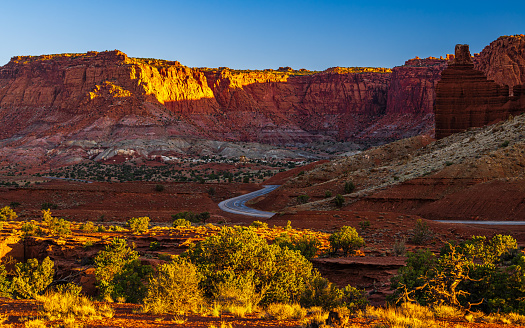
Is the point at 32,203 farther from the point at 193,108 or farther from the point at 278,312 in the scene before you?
the point at 193,108

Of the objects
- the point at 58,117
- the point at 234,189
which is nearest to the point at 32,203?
the point at 234,189

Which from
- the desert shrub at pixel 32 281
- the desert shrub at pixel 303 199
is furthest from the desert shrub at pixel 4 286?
the desert shrub at pixel 303 199

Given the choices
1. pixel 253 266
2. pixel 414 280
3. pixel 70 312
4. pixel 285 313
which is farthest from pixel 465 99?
pixel 70 312

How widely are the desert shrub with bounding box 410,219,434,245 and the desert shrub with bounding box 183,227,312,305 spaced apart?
12.1 meters

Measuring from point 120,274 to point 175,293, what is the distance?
4293mm

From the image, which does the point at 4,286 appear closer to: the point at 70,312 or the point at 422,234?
the point at 70,312

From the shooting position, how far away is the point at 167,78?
144 m

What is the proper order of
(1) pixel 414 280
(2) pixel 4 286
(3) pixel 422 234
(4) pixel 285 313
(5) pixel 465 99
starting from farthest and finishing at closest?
1. (5) pixel 465 99
2. (3) pixel 422 234
3. (2) pixel 4 286
4. (1) pixel 414 280
5. (4) pixel 285 313

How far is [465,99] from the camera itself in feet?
180

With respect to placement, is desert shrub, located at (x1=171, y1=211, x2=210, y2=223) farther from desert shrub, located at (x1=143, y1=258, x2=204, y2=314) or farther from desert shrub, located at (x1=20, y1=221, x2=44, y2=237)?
desert shrub, located at (x1=143, y1=258, x2=204, y2=314)

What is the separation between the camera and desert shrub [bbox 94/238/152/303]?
12.6 m

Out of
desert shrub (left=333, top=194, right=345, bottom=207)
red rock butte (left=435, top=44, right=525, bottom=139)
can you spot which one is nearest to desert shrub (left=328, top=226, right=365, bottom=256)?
desert shrub (left=333, top=194, right=345, bottom=207)

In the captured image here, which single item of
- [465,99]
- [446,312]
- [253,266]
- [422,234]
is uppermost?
[465,99]

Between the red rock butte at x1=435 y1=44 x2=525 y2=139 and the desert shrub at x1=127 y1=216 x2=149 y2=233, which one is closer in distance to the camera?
the desert shrub at x1=127 y1=216 x2=149 y2=233
